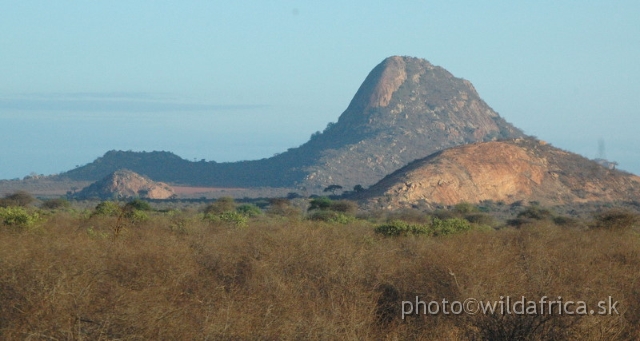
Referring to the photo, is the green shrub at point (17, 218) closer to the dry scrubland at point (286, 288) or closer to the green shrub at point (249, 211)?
the dry scrubland at point (286, 288)

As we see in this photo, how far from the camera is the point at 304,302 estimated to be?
11.0 meters

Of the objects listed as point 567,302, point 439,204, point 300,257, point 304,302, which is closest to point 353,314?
point 304,302

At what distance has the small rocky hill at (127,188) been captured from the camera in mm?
84500

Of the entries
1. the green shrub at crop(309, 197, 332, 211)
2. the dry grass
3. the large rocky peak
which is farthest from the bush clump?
the large rocky peak

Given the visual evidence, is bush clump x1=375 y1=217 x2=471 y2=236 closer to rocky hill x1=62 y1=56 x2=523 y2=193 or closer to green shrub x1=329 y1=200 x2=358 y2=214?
green shrub x1=329 y1=200 x2=358 y2=214

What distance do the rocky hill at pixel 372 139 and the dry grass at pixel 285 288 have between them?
7983cm

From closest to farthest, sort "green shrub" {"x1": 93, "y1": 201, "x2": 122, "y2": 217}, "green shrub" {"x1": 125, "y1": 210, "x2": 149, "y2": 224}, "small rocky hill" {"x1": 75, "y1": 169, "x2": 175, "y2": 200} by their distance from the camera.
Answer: "green shrub" {"x1": 125, "y1": 210, "x2": 149, "y2": 224}, "green shrub" {"x1": 93, "y1": 201, "x2": 122, "y2": 217}, "small rocky hill" {"x1": 75, "y1": 169, "x2": 175, "y2": 200}

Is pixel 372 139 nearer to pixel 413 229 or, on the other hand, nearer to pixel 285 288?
pixel 413 229

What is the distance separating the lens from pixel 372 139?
10912 cm

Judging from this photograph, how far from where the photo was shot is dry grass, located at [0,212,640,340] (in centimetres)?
783

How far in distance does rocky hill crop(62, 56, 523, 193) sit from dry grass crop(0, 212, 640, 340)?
262ft

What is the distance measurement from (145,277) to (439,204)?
173 ft

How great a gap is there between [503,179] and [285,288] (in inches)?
2355

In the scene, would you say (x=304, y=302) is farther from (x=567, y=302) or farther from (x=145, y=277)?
(x=567, y=302)
